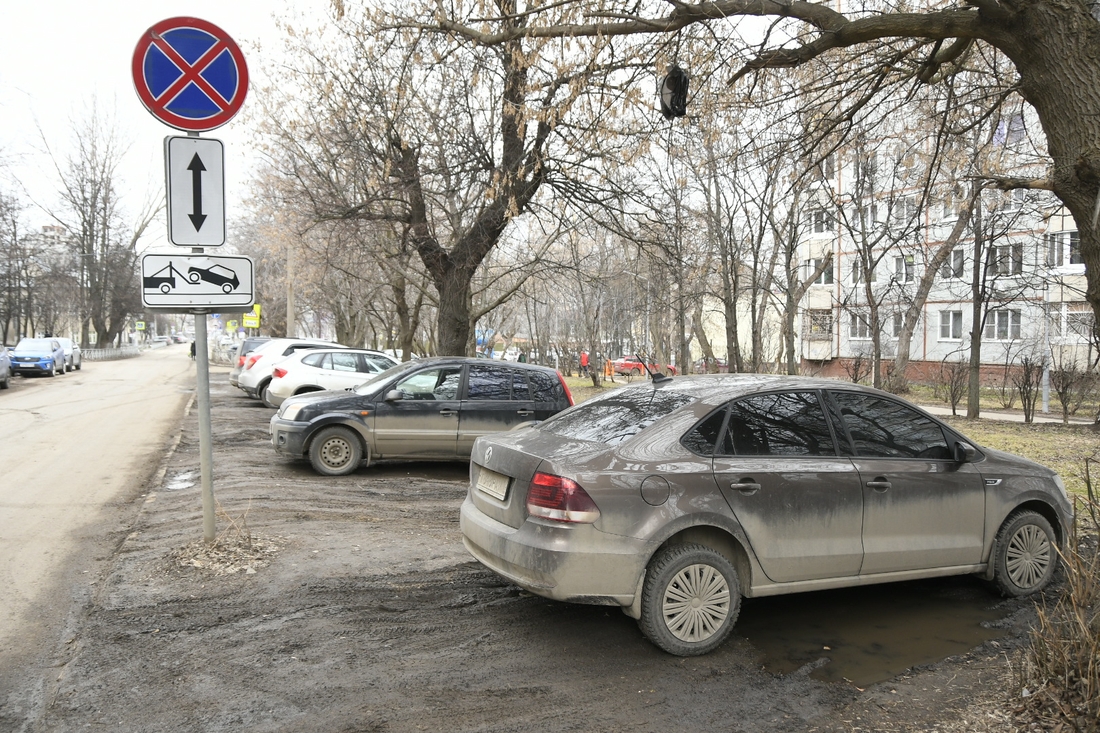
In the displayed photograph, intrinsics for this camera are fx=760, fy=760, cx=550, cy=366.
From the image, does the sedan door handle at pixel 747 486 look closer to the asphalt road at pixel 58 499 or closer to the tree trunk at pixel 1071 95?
the tree trunk at pixel 1071 95

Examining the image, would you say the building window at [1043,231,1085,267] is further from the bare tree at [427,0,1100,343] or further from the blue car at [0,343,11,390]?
the blue car at [0,343,11,390]

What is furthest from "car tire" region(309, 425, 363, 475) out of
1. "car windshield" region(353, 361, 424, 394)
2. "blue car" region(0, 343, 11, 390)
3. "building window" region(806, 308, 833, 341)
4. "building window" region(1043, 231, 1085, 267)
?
"building window" region(806, 308, 833, 341)

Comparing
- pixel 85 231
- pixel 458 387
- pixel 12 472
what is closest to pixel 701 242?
pixel 458 387

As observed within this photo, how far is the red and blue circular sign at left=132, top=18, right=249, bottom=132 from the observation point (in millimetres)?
5289

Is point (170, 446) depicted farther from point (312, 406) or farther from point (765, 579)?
point (765, 579)

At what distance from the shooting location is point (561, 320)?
1806 inches

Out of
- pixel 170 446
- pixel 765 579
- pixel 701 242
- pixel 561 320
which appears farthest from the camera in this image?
pixel 561 320

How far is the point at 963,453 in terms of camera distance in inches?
206

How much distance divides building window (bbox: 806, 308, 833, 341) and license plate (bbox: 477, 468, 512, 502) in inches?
1344

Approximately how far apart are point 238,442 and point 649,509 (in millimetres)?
10109

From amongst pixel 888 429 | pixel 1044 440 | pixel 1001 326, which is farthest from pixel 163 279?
pixel 1001 326

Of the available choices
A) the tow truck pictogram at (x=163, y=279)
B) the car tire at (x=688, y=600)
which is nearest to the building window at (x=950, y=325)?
the car tire at (x=688, y=600)

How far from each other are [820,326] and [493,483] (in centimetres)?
3687

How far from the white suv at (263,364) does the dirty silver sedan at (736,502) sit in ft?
50.1
